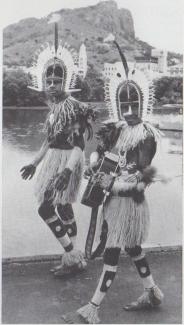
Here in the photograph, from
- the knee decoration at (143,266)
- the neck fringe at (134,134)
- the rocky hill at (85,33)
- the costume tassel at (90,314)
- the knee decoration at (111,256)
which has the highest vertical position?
the rocky hill at (85,33)

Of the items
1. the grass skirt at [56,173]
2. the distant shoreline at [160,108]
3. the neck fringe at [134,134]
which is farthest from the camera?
the grass skirt at [56,173]

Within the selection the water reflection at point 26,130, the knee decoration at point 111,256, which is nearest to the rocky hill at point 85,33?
the water reflection at point 26,130

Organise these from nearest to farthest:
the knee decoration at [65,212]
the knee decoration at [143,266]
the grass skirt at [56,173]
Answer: the knee decoration at [143,266]
the grass skirt at [56,173]
the knee decoration at [65,212]

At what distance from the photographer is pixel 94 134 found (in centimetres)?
325

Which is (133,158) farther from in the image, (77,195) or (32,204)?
(32,204)

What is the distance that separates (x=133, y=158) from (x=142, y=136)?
0.13 m

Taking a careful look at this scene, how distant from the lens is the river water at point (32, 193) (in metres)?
3.35

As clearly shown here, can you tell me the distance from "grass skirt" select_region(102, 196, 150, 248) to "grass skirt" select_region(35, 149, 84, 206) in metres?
0.41

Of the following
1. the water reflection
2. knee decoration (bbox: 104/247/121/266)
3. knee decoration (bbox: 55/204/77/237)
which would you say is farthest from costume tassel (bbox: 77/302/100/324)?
the water reflection

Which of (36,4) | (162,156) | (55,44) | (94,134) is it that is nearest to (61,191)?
(94,134)

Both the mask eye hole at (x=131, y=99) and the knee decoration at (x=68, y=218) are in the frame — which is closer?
the mask eye hole at (x=131, y=99)

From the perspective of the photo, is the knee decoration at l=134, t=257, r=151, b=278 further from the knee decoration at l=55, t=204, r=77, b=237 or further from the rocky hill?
the rocky hill

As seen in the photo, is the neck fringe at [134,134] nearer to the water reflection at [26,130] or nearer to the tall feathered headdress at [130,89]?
the tall feathered headdress at [130,89]

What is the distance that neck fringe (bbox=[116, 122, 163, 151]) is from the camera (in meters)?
2.92
